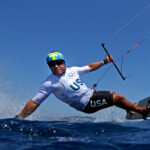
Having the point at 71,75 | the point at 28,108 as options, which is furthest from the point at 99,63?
the point at 28,108

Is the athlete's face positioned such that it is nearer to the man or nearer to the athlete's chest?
the man

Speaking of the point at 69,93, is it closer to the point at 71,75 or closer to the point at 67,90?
the point at 67,90

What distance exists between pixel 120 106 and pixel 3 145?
3.86 m

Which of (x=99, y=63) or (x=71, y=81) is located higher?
(x=99, y=63)

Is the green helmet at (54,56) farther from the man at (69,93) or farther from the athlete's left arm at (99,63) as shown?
the athlete's left arm at (99,63)

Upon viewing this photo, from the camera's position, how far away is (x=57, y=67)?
5.85 m

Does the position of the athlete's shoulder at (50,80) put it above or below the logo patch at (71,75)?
below

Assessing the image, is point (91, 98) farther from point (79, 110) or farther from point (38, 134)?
point (38, 134)

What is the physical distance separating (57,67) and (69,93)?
0.85 metres

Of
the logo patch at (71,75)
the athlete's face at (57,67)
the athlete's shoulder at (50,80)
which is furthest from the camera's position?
the logo patch at (71,75)

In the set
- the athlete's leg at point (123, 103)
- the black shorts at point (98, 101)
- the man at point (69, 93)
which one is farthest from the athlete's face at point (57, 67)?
the athlete's leg at point (123, 103)

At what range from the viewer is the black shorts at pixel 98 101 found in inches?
239

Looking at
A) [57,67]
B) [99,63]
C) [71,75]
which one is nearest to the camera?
[57,67]

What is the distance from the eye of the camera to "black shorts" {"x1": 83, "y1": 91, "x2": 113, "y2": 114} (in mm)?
6066
